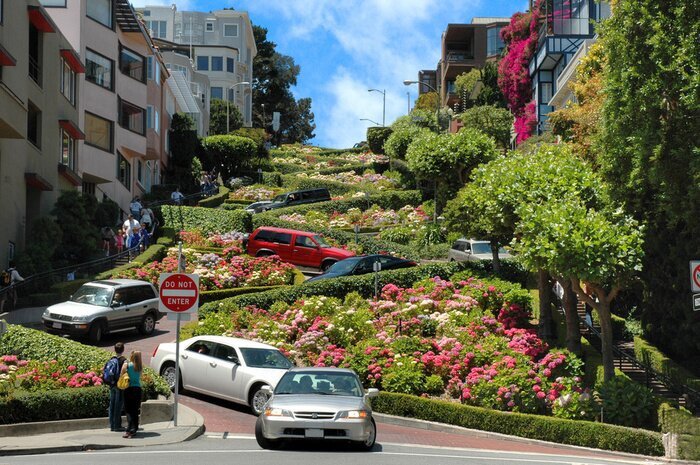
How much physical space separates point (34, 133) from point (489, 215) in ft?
58.1

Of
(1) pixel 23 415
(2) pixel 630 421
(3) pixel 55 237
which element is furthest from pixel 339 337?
(3) pixel 55 237

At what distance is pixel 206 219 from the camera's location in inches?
1930

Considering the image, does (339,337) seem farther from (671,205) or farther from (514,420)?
(671,205)

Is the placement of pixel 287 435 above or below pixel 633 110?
below

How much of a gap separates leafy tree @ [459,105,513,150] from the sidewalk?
6200 cm

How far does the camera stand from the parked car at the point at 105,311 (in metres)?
26.7

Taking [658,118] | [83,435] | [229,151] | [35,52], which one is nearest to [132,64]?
[35,52]

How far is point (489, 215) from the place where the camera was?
29938 mm

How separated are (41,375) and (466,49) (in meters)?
105

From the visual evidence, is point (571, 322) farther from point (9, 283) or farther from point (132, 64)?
point (132, 64)

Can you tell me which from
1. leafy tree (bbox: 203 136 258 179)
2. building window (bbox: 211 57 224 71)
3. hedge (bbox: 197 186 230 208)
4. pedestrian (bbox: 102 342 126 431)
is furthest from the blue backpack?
building window (bbox: 211 57 224 71)

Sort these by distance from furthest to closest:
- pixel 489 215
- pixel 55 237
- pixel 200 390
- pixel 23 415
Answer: pixel 55 237, pixel 489 215, pixel 200 390, pixel 23 415

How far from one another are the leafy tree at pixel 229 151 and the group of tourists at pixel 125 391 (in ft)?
204

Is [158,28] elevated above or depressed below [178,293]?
above
